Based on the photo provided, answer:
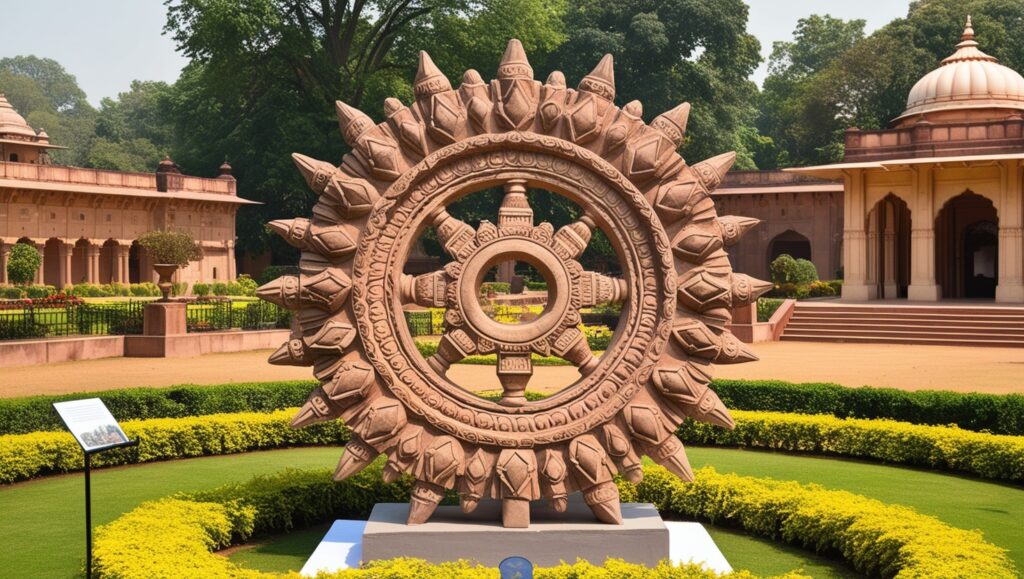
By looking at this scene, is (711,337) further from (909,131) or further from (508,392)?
(909,131)

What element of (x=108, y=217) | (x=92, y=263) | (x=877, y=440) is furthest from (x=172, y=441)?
(x=108, y=217)

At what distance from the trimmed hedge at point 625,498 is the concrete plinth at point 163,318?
14.5 m

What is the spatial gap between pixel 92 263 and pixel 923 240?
29968 millimetres

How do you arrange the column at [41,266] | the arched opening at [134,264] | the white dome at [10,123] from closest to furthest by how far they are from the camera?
the column at [41,266]
the arched opening at [134,264]
the white dome at [10,123]

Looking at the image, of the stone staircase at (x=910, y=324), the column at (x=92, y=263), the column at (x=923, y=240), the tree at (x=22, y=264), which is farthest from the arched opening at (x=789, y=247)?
the tree at (x=22, y=264)

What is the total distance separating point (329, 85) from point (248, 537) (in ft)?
112

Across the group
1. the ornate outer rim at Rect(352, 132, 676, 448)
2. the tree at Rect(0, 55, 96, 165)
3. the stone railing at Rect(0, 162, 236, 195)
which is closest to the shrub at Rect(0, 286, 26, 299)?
the stone railing at Rect(0, 162, 236, 195)

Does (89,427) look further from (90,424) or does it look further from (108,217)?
(108,217)

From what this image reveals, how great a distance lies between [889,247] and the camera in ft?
110

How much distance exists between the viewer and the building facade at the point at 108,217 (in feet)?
128

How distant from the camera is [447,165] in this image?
7.26 meters

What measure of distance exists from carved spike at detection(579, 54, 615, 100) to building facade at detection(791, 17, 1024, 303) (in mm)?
24096

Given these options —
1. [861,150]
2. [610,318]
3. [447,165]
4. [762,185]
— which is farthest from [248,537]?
[762,185]

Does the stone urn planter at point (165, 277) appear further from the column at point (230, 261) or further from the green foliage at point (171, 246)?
the column at point (230, 261)
